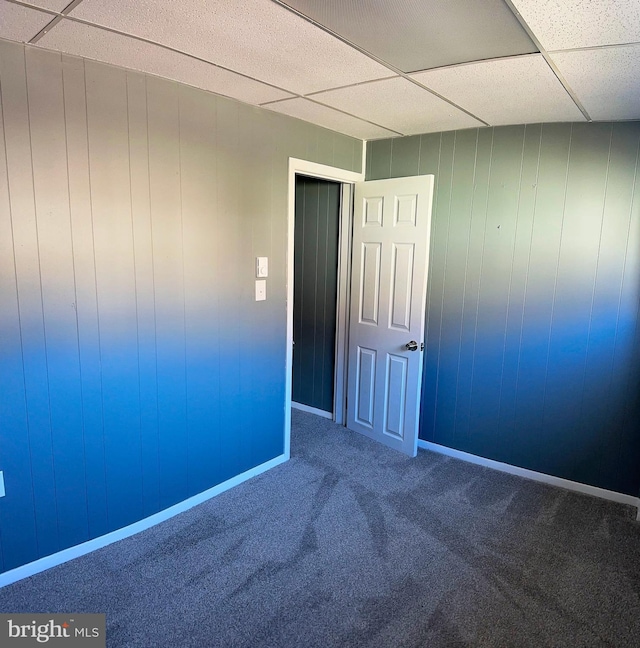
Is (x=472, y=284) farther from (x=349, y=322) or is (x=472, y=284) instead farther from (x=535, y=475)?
(x=535, y=475)

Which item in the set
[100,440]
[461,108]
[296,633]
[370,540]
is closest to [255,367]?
[100,440]

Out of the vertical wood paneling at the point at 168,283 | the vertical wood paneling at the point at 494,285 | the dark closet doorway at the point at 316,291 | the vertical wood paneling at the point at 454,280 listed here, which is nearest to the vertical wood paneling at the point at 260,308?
the vertical wood paneling at the point at 168,283

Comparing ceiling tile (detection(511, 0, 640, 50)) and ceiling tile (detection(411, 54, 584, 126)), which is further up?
ceiling tile (detection(411, 54, 584, 126))

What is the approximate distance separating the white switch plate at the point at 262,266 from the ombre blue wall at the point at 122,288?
5 centimetres

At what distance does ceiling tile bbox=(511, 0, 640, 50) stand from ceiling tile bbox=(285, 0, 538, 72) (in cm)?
7

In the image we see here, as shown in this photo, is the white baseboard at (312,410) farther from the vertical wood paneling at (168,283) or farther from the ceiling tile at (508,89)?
the ceiling tile at (508,89)

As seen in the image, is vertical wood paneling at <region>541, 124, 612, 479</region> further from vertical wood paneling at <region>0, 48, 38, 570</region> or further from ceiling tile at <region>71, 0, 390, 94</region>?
vertical wood paneling at <region>0, 48, 38, 570</region>

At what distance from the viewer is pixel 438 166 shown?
3482 mm

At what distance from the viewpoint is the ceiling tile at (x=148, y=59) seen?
1863 mm

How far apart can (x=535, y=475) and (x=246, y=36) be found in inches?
124

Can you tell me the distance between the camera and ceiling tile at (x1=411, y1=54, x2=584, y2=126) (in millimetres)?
2062

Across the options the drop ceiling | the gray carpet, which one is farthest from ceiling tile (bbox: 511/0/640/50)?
the gray carpet

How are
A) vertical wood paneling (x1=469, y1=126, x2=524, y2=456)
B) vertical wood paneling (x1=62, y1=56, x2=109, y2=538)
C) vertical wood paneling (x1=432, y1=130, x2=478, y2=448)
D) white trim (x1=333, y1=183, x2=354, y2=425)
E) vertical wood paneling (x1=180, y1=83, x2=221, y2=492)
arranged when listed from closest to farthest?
vertical wood paneling (x1=62, y1=56, x2=109, y2=538) < vertical wood paneling (x1=180, y1=83, x2=221, y2=492) < vertical wood paneling (x1=469, y1=126, x2=524, y2=456) < vertical wood paneling (x1=432, y1=130, x2=478, y2=448) < white trim (x1=333, y1=183, x2=354, y2=425)

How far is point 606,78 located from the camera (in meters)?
2.12
